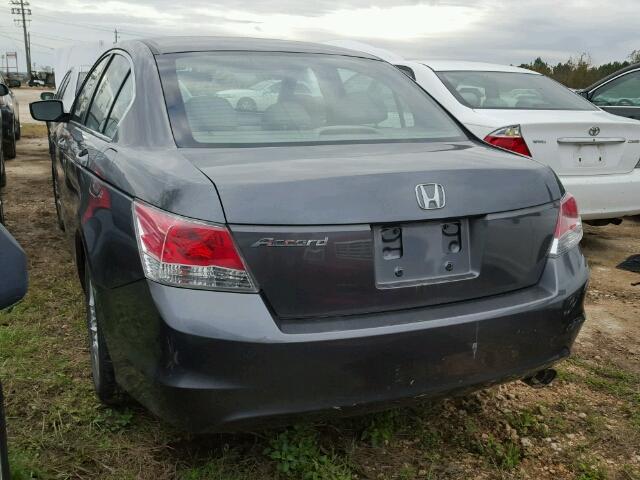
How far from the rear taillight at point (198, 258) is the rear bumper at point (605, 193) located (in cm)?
352

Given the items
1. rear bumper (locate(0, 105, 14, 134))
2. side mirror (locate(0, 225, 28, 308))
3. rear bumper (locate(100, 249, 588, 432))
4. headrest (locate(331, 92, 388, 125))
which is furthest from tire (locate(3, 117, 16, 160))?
side mirror (locate(0, 225, 28, 308))

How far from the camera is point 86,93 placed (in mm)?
4004

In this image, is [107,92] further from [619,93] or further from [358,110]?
[619,93]

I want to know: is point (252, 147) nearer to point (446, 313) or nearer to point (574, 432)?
point (446, 313)

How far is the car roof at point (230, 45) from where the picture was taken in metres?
2.90

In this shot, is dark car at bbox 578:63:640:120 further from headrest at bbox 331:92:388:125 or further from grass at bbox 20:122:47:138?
grass at bbox 20:122:47:138

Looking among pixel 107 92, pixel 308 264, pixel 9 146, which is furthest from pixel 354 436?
pixel 9 146

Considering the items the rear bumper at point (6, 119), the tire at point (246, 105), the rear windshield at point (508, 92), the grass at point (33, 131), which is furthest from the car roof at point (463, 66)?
the grass at point (33, 131)

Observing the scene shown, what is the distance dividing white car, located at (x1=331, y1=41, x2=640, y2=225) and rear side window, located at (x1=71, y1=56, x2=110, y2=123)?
8.36 feet

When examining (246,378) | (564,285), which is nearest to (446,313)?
(564,285)

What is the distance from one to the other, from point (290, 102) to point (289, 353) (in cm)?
124

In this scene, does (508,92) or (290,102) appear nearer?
(290,102)

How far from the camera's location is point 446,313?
81.2 inches

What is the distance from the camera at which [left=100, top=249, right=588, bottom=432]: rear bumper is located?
6.10 feet
